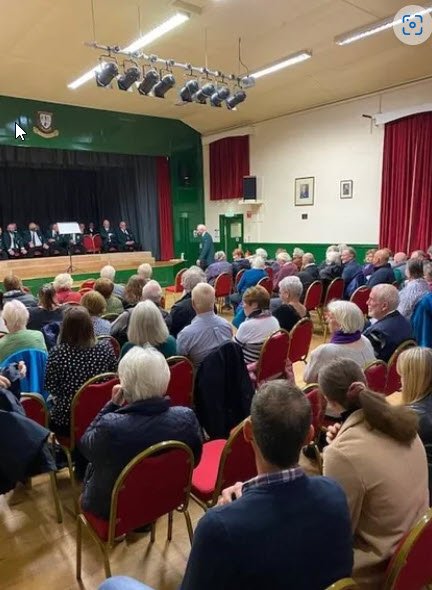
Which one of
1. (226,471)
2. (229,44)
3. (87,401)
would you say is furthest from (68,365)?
(229,44)

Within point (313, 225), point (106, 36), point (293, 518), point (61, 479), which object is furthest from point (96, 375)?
point (313, 225)

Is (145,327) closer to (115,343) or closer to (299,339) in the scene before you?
(115,343)

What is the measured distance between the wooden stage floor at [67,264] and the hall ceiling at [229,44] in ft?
12.1

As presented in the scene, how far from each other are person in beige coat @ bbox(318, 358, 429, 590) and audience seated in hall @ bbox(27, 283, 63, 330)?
292cm

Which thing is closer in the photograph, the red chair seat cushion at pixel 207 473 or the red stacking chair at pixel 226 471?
the red stacking chair at pixel 226 471

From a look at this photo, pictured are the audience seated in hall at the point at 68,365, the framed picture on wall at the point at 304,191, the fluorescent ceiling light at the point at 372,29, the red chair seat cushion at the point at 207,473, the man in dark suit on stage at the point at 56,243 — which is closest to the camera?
the red chair seat cushion at the point at 207,473

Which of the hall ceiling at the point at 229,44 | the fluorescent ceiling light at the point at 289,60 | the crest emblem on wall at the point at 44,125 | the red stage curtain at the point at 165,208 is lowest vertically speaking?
the red stage curtain at the point at 165,208

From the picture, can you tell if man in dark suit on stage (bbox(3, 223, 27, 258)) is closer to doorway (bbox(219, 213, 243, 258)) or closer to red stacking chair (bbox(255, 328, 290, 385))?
doorway (bbox(219, 213, 243, 258))

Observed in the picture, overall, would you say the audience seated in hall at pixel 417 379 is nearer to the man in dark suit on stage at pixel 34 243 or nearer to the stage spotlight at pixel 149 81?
the stage spotlight at pixel 149 81

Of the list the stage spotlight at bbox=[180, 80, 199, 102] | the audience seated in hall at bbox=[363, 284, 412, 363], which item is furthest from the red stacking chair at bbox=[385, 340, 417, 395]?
the stage spotlight at bbox=[180, 80, 199, 102]

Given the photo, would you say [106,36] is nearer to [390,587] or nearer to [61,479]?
[61,479]

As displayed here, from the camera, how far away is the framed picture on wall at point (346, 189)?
952 cm

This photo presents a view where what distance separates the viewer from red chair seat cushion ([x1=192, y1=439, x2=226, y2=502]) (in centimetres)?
197

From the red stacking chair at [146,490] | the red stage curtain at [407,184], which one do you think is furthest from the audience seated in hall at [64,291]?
the red stage curtain at [407,184]
